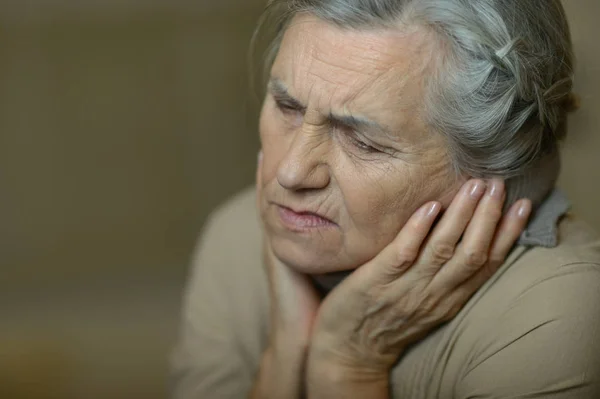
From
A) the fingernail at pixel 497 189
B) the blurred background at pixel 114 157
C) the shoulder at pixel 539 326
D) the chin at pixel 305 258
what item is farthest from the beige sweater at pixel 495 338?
the blurred background at pixel 114 157

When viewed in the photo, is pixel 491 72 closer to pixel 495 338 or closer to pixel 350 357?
pixel 495 338

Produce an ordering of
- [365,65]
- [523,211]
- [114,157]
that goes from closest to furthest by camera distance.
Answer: [365,65], [523,211], [114,157]

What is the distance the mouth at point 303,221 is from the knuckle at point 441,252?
0.17m

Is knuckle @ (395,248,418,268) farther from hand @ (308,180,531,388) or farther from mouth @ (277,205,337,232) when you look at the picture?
mouth @ (277,205,337,232)

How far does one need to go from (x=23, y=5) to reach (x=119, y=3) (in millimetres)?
327

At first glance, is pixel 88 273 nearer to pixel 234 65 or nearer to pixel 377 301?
pixel 234 65

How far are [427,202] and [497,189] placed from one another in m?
0.12

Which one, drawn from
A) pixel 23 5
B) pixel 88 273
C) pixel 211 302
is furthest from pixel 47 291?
pixel 211 302

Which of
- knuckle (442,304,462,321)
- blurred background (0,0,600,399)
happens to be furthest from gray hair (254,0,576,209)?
blurred background (0,0,600,399)

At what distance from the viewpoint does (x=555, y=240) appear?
1379 millimetres

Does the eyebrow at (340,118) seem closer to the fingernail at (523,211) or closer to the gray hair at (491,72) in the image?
the gray hair at (491,72)

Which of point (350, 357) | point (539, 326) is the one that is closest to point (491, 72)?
point (539, 326)

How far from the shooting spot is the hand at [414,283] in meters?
1.32

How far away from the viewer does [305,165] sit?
1.30 meters
